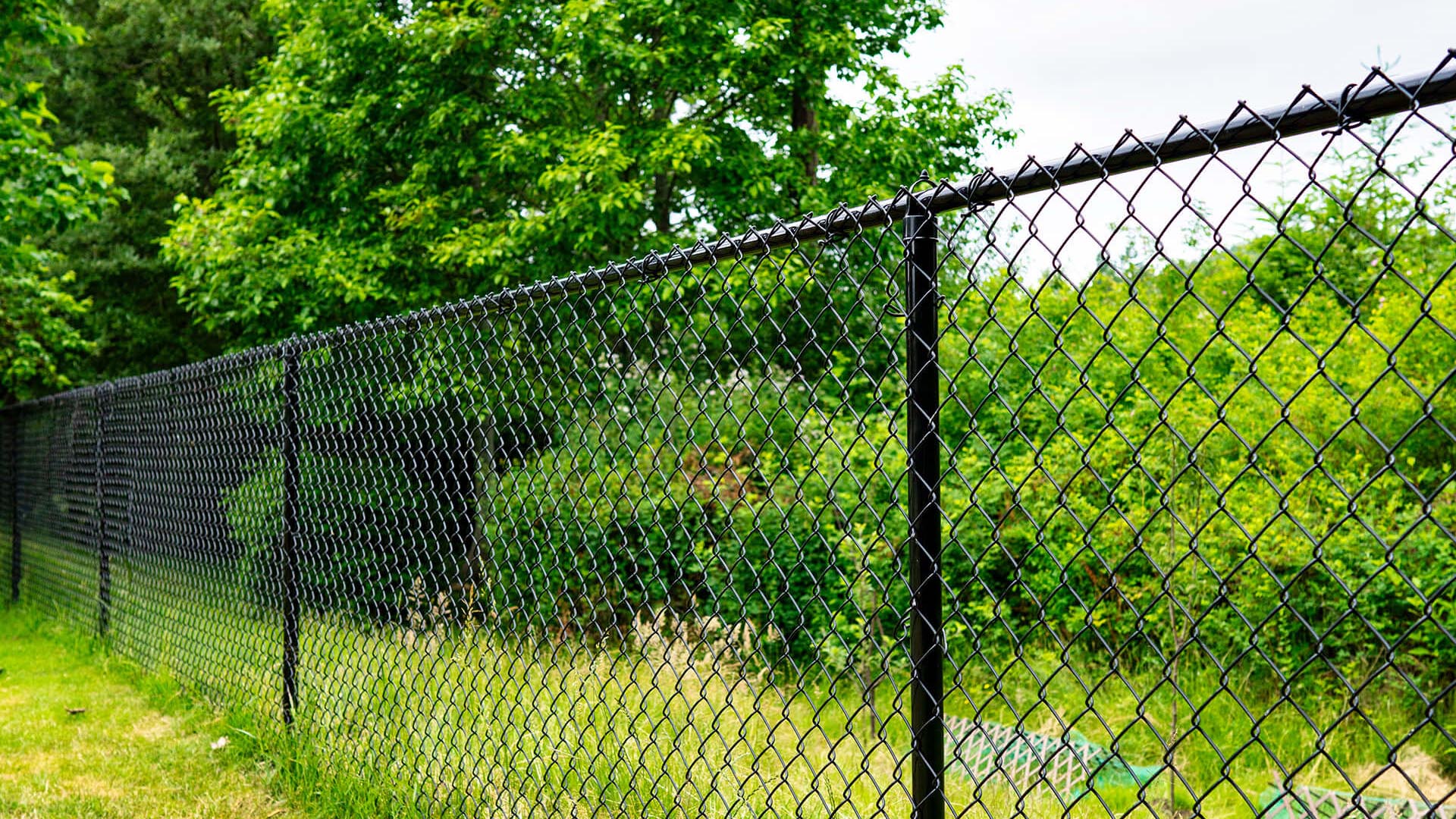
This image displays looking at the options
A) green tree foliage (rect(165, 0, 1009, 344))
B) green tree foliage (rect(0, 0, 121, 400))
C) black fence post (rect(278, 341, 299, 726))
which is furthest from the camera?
green tree foliage (rect(165, 0, 1009, 344))

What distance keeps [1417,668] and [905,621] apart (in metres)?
5.04

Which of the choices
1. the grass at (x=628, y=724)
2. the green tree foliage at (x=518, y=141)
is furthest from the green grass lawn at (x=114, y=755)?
the green tree foliage at (x=518, y=141)

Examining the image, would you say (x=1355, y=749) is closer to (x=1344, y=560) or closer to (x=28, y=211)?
(x=1344, y=560)

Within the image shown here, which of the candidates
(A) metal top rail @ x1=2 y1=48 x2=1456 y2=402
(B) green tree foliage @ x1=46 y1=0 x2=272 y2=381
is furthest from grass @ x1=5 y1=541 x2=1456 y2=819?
(B) green tree foliage @ x1=46 y1=0 x2=272 y2=381

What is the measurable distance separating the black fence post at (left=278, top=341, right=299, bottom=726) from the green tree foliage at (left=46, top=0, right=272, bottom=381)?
38.6 ft

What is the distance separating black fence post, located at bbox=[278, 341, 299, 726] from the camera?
14.6ft

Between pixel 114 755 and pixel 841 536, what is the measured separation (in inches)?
132

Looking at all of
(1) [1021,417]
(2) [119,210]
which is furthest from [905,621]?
(2) [119,210]

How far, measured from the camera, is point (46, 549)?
8.62 meters

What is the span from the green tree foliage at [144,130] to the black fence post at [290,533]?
1176cm

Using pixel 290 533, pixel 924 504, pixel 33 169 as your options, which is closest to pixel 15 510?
pixel 33 169

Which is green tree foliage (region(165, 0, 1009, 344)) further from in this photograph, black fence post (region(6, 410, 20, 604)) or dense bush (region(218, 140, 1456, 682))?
black fence post (region(6, 410, 20, 604))

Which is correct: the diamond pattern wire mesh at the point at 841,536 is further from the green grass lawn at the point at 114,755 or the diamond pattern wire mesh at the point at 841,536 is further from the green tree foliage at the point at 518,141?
the green tree foliage at the point at 518,141

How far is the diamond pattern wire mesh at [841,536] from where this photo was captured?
2.13 metres
